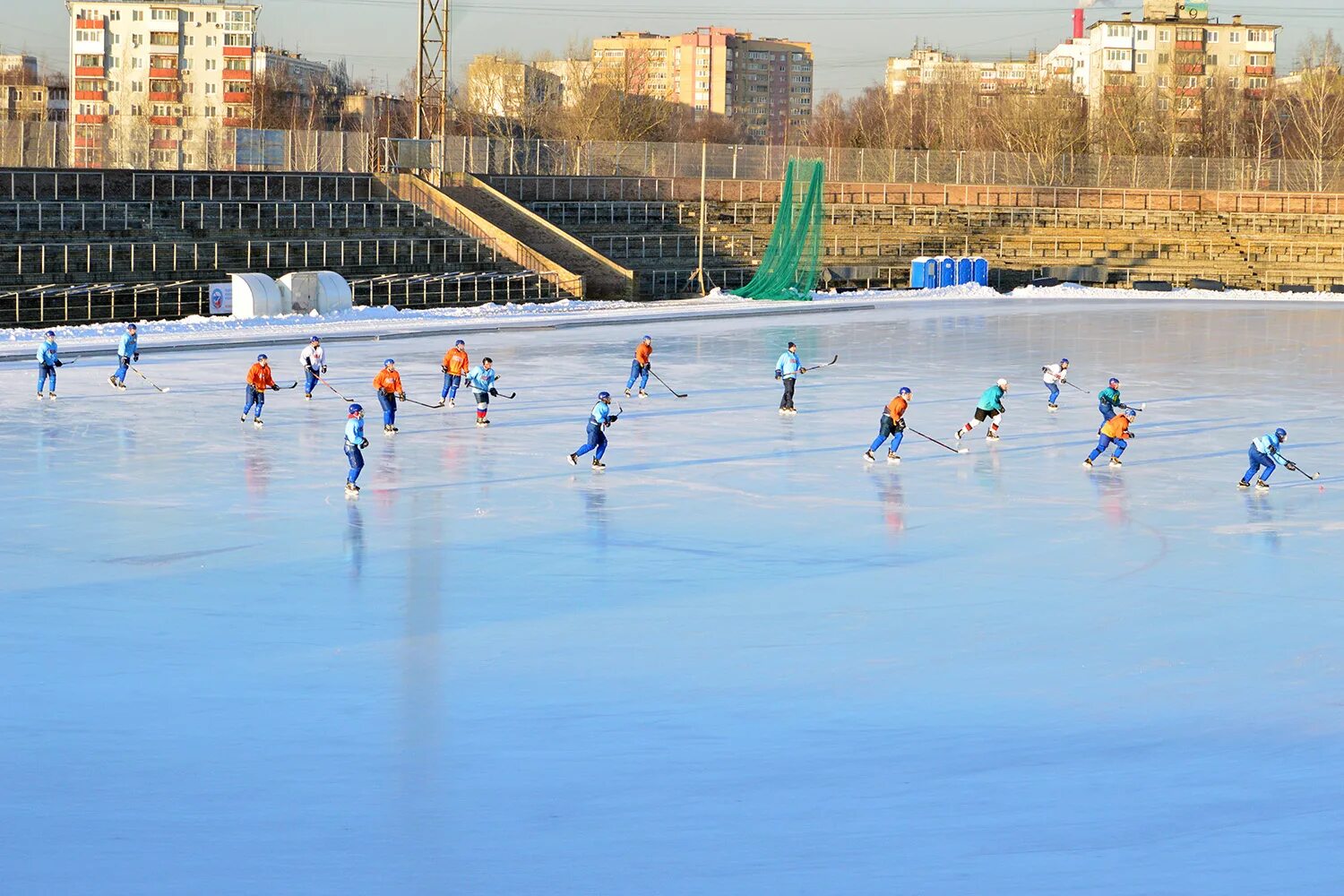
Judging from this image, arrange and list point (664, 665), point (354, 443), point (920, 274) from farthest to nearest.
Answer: point (920, 274) < point (354, 443) < point (664, 665)

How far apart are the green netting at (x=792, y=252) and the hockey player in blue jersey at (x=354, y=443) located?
116ft

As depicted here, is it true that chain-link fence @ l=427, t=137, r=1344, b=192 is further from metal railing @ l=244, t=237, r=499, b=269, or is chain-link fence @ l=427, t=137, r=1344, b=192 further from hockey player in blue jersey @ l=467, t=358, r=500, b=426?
hockey player in blue jersey @ l=467, t=358, r=500, b=426

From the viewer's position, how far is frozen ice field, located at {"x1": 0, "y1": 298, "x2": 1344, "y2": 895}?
306 inches

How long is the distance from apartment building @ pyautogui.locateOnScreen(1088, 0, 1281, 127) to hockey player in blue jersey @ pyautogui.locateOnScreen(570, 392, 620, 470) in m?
133

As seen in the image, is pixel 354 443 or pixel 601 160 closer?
pixel 354 443

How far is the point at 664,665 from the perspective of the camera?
36.1ft

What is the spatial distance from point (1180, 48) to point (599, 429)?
471 feet

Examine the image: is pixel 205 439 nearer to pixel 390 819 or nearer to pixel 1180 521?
pixel 1180 521

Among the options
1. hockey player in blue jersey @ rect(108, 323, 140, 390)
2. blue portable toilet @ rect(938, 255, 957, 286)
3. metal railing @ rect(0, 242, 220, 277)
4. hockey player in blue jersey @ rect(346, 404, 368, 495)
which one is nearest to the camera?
hockey player in blue jersey @ rect(346, 404, 368, 495)

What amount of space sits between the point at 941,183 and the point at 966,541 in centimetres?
5431

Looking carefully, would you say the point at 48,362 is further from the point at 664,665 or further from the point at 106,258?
the point at 106,258

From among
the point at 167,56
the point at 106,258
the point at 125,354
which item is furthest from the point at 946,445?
the point at 167,56

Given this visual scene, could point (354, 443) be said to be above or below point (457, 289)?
below

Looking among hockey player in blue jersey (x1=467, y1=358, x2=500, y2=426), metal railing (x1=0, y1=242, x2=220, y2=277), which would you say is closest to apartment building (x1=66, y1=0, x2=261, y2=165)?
metal railing (x1=0, y1=242, x2=220, y2=277)
